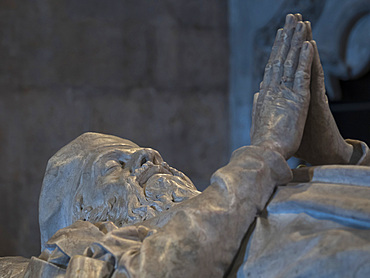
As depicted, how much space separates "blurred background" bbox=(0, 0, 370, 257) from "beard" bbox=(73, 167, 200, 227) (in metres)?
2.78

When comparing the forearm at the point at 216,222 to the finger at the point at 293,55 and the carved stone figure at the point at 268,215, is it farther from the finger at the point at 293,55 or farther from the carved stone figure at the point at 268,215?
the finger at the point at 293,55

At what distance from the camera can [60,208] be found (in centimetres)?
203

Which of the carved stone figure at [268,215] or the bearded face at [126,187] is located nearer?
the carved stone figure at [268,215]

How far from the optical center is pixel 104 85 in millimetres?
4789

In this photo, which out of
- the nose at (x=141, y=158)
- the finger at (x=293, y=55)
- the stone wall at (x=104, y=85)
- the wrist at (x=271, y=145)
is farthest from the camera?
the stone wall at (x=104, y=85)

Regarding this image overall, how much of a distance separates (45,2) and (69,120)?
1115 millimetres

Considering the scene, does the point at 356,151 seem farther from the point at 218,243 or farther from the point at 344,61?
the point at 344,61

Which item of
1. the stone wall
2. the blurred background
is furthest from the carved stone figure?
the stone wall

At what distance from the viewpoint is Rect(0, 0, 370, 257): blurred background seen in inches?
167

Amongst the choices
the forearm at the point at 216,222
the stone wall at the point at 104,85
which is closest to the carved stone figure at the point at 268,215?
the forearm at the point at 216,222

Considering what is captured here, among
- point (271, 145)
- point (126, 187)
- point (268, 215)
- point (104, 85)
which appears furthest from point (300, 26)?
point (104, 85)

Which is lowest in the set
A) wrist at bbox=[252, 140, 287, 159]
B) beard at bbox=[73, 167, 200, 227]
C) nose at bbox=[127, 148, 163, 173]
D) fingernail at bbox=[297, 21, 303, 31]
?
beard at bbox=[73, 167, 200, 227]

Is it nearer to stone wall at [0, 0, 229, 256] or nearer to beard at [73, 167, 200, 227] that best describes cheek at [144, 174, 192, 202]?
beard at [73, 167, 200, 227]

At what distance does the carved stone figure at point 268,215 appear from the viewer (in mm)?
1073
